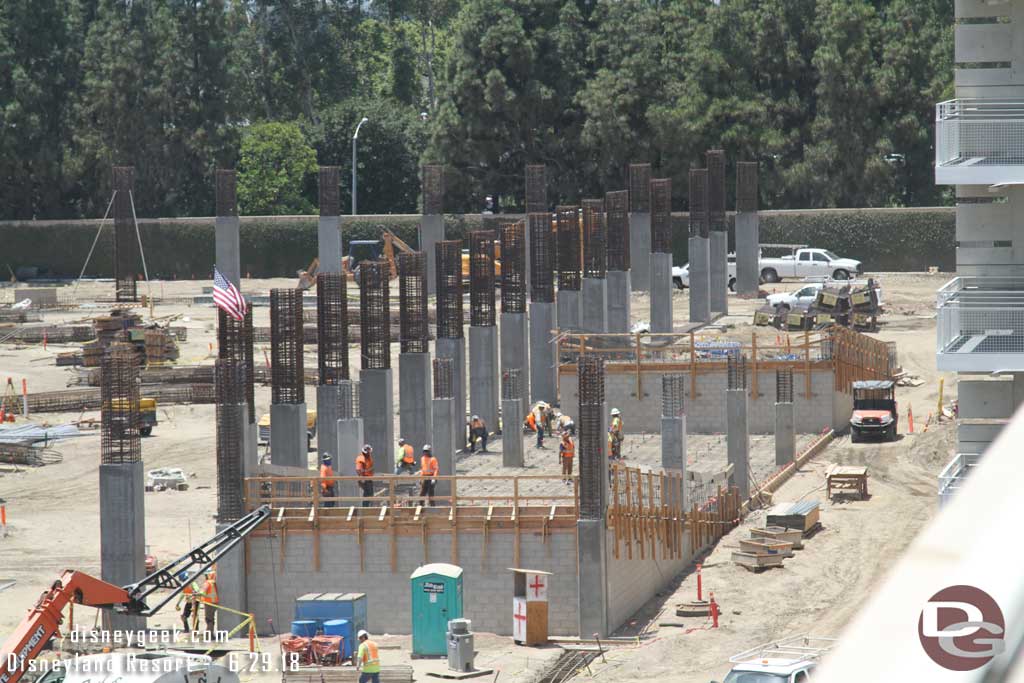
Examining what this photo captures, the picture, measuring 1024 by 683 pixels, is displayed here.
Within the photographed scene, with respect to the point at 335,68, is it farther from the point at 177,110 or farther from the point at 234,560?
the point at 234,560

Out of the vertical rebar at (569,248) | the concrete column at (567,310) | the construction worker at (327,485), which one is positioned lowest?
the construction worker at (327,485)

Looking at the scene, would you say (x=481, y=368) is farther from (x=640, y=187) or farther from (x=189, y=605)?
(x=189, y=605)

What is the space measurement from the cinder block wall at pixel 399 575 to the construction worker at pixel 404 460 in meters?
7.07

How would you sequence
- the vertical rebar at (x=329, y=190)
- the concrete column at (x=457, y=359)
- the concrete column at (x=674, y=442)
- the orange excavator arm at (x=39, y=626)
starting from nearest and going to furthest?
the orange excavator arm at (x=39, y=626) → the concrete column at (x=674, y=442) → the concrete column at (x=457, y=359) → the vertical rebar at (x=329, y=190)

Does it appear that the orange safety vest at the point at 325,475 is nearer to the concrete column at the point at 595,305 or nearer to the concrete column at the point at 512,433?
the concrete column at the point at 512,433

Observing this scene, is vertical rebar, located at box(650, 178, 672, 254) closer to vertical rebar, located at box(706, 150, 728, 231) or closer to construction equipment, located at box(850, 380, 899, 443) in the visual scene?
vertical rebar, located at box(706, 150, 728, 231)

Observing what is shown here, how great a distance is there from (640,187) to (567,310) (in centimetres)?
676

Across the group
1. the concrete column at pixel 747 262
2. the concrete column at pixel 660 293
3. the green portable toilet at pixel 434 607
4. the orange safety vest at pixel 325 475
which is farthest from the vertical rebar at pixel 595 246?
the green portable toilet at pixel 434 607

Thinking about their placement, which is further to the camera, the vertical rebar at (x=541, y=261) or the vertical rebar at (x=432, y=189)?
the vertical rebar at (x=432, y=189)

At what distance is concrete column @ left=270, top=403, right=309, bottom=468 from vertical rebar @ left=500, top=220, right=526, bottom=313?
1068 cm

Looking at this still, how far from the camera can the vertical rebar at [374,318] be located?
107 feet

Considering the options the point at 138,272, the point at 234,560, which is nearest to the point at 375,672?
the point at 234,560

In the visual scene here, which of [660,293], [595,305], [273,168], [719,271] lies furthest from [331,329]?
[273,168]

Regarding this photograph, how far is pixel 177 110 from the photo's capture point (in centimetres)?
7781
